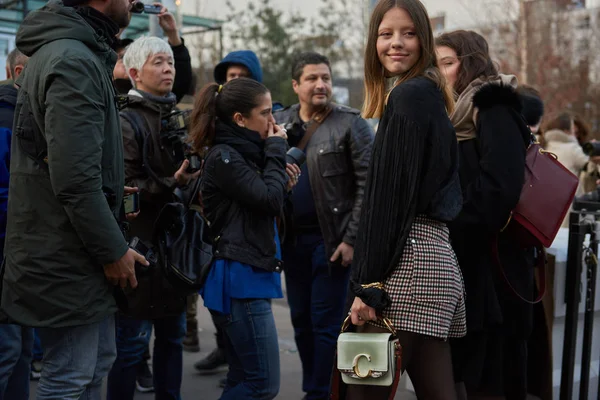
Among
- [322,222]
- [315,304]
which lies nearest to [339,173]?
[322,222]

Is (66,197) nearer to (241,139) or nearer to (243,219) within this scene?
(243,219)

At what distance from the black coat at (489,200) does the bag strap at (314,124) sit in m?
1.76

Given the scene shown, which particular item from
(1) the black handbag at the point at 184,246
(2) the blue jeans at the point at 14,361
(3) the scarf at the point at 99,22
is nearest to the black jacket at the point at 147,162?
(1) the black handbag at the point at 184,246

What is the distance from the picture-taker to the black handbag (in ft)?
12.0

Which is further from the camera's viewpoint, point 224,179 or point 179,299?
point 179,299

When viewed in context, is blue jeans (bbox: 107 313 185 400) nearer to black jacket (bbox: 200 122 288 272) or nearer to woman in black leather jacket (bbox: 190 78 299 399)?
woman in black leather jacket (bbox: 190 78 299 399)

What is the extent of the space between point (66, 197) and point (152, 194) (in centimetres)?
149

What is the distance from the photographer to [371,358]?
269cm

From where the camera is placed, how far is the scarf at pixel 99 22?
292 centimetres

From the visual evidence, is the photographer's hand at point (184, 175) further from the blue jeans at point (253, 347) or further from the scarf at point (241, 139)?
the blue jeans at point (253, 347)

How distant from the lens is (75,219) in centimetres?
273

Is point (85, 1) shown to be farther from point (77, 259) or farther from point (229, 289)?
point (229, 289)

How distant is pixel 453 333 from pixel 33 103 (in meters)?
1.76

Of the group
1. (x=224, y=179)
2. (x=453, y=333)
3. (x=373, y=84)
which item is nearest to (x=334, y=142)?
(x=224, y=179)
